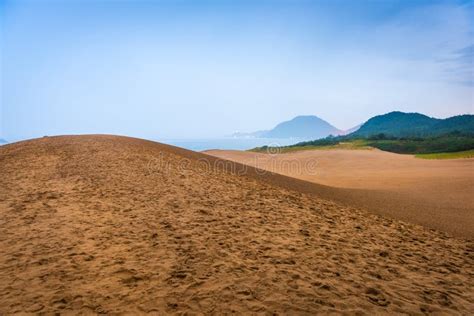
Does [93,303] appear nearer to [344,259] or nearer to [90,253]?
[90,253]

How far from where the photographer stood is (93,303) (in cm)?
458

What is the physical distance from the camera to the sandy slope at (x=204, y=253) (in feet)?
15.9

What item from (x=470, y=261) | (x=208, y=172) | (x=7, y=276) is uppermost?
(x=208, y=172)

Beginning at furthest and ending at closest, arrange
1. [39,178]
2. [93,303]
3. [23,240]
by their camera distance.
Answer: [39,178] → [23,240] → [93,303]

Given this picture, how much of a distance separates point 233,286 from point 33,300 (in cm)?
316

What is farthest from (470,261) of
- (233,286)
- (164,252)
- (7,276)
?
(7,276)

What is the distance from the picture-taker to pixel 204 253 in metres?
6.61

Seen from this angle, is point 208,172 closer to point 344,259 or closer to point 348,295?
point 344,259

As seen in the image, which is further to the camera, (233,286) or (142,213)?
(142,213)

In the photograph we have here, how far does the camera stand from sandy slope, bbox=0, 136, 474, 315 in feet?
15.9

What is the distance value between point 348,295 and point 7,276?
19.8 feet

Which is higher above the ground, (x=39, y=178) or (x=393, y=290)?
(x=39, y=178)

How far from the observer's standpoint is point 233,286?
5238 mm

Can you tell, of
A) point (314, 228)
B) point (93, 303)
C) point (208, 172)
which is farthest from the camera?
point (208, 172)
